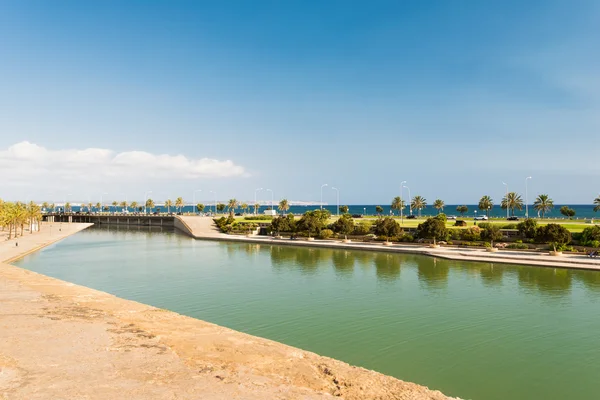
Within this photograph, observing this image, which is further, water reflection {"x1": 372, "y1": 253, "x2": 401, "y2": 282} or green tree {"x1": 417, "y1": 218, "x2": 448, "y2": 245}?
green tree {"x1": 417, "y1": 218, "x2": 448, "y2": 245}

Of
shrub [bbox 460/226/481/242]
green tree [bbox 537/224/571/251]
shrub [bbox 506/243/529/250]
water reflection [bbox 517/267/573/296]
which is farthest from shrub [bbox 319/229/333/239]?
water reflection [bbox 517/267/573/296]

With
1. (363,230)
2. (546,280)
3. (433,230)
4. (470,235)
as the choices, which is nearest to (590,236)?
(470,235)

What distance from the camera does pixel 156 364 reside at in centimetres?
1520

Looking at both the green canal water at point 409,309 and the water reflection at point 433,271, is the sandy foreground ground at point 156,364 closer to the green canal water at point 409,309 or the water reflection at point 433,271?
the green canal water at point 409,309

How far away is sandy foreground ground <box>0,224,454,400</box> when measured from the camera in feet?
42.3

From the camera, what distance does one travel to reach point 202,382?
1361 cm

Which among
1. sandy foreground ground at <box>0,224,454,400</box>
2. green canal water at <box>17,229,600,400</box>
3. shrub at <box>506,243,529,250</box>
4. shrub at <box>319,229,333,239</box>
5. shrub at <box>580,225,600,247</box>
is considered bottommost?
green canal water at <box>17,229,600,400</box>

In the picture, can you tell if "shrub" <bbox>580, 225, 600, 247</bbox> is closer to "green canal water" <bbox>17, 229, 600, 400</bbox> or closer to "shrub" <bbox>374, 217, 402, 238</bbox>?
"green canal water" <bbox>17, 229, 600, 400</bbox>

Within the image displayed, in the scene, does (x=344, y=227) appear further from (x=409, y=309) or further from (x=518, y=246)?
(x=409, y=309)

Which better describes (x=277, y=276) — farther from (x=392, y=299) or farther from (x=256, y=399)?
(x=256, y=399)

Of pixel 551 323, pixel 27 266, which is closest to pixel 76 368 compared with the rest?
pixel 551 323

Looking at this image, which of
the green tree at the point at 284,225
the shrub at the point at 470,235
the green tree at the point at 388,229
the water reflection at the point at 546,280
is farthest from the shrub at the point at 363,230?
the water reflection at the point at 546,280

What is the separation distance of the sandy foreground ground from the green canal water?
320 cm

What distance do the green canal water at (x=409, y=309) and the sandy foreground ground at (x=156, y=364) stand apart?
3.20m
